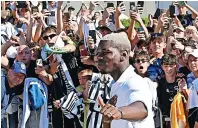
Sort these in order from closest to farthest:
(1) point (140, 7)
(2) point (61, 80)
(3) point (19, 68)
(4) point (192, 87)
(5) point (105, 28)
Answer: (4) point (192, 87) → (3) point (19, 68) → (2) point (61, 80) → (5) point (105, 28) → (1) point (140, 7)

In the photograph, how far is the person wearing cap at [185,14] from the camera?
8.79 metres

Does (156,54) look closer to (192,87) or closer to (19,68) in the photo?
(192,87)

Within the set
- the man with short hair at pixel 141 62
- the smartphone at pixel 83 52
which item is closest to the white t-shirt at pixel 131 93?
the man with short hair at pixel 141 62

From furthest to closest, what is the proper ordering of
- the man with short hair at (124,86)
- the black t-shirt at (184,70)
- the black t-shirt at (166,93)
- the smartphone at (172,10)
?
the smartphone at (172,10), the black t-shirt at (184,70), the black t-shirt at (166,93), the man with short hair at (124,86)

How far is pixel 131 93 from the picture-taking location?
3.05m

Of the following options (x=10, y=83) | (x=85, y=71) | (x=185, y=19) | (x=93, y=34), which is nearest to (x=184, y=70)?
(x=85, y=71)

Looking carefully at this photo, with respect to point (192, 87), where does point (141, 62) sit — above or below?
above

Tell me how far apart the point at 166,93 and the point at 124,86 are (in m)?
3.10

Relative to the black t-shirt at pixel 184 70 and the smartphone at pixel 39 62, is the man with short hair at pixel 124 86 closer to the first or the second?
the black t-shirt at pixel 184 70

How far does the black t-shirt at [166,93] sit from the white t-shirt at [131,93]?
9.62ft

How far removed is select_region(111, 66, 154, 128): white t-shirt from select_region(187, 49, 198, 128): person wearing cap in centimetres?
256

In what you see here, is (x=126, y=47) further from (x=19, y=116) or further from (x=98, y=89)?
(x=19, y=116)

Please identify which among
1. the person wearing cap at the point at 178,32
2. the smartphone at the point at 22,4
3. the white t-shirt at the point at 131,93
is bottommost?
the person wearing cap at the point at 178,32

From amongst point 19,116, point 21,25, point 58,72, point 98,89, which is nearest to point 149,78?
point 98,89
